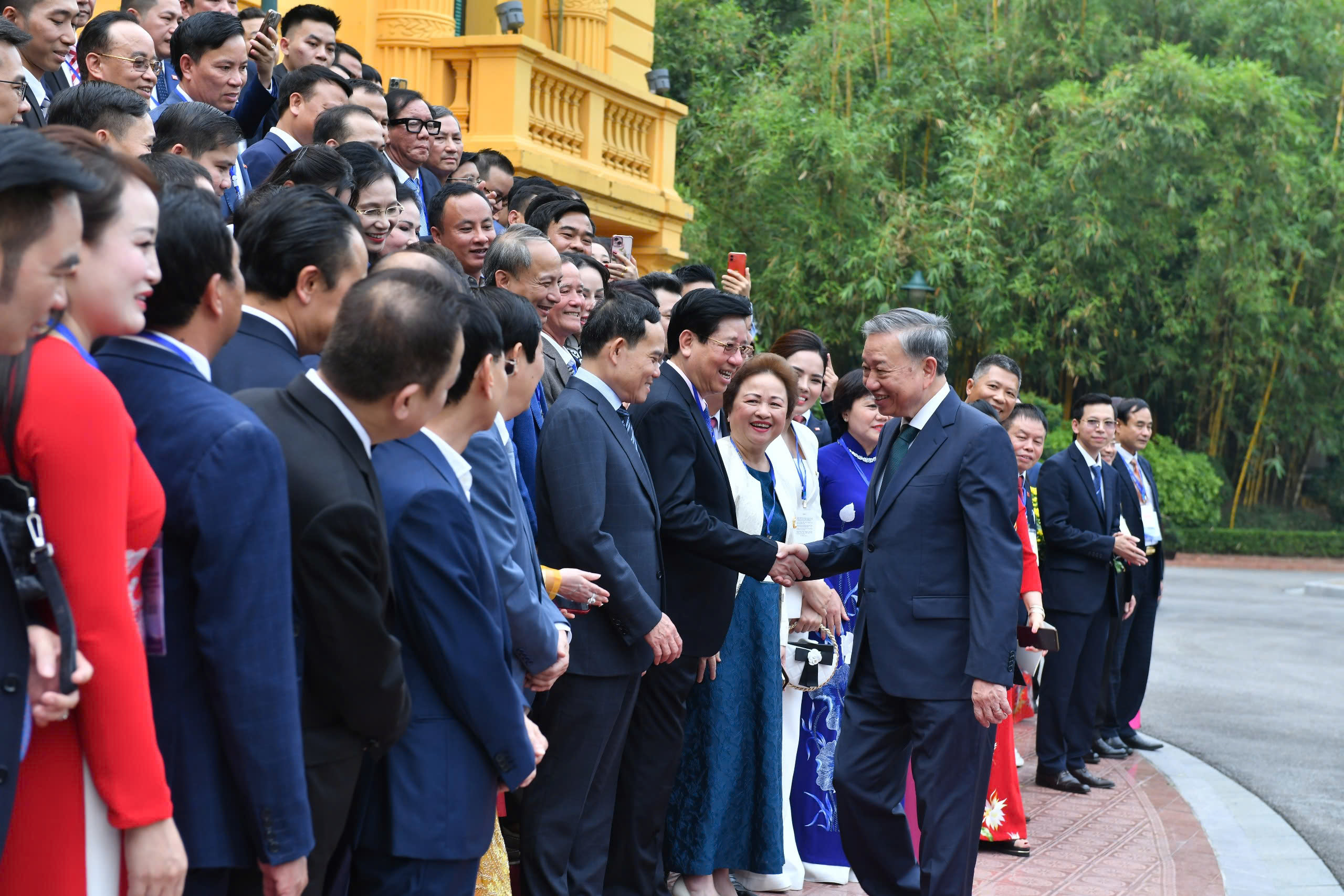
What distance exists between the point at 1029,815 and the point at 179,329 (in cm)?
614

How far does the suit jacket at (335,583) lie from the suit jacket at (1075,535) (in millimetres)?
6334

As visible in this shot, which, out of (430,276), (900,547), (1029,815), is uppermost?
(430,276)

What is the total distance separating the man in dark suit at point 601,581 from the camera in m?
4.45

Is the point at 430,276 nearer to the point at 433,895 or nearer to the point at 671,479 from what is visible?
the point at 433,895

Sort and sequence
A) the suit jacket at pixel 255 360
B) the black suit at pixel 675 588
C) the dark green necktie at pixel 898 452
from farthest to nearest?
the dark green necktie at pixel 898 452
the black suit at pixel 675 588
the suit jacket at pixel 255 360

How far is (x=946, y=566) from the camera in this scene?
198 inches

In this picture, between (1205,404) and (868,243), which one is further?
(1205,404)

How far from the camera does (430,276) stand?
2.74 m

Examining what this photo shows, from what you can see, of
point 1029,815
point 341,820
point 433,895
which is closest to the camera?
point 341,820

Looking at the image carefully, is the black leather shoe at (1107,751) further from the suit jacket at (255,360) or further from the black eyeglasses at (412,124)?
the suit jacket at (255,360)

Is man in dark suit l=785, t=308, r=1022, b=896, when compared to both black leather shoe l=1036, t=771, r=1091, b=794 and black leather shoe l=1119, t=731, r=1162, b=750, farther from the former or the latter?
black leather shoe l=1119, t=731, r=1162, b=750

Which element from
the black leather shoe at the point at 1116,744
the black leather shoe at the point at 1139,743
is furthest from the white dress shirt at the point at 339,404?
the black leather shoe at the point at 1139,743

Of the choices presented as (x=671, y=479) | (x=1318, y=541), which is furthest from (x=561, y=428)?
(x=1318, y=541)

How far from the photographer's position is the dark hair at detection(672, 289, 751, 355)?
555 centimetres
